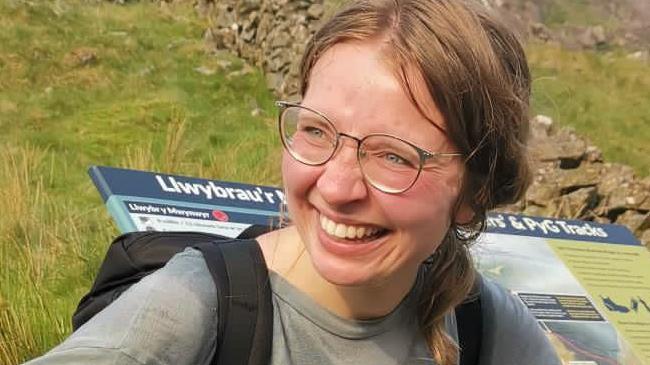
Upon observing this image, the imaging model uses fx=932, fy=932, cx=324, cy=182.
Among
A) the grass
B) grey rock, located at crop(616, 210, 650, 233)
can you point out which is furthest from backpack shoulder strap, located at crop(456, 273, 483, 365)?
the grass

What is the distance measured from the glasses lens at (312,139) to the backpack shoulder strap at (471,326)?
614mm

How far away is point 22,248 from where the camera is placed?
4.43m

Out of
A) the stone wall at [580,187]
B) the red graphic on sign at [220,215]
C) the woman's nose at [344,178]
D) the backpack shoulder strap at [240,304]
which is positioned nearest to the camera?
the backpack shoulder strap at [240,304]

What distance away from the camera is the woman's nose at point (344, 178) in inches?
68.6

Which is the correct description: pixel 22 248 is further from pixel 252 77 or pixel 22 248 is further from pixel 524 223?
pixel 252 77

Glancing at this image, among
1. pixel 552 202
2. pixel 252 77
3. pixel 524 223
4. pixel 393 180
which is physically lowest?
pixel 252 77

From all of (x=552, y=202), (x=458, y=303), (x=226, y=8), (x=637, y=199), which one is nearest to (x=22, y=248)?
(x=458, y=303)

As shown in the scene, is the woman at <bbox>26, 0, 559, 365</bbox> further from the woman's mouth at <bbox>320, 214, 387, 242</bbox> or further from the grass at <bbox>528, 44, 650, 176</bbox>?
the grass at <bbox>528, 44, 650, 176</bbox>

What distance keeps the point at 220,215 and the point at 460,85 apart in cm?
148

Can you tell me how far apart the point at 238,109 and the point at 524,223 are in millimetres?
5514

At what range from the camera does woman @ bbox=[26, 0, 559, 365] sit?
1.75m

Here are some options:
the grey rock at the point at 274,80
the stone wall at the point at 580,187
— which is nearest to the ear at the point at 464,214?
the stone wall at the point at 580,187

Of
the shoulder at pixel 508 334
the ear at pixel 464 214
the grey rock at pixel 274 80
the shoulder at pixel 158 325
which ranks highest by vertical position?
the shoulder at pixel 158 325

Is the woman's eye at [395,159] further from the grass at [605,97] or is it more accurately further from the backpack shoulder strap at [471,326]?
the grass at [605,97]
